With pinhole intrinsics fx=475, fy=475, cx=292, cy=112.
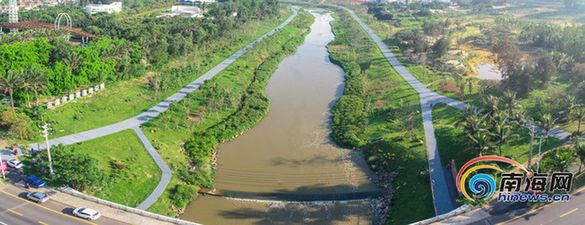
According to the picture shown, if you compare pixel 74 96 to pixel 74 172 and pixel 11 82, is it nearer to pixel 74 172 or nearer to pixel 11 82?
pixel 11 82

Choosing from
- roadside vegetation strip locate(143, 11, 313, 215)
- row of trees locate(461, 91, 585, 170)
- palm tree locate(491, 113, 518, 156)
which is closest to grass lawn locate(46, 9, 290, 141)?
roadside vegetation strip locate(143, 11, 313, 215)

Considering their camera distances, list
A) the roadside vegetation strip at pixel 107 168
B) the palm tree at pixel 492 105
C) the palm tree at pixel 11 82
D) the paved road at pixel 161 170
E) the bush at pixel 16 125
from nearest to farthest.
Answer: the roadside vegetation strip at pixel 107 168 < the paved road at pixel 161 170 < the bush at pixel 16 125 < the palm tree at pixel 492 105 < the palm tree at pixel 11 82

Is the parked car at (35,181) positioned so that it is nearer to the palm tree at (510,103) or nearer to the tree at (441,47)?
the palm tree at (510,103)

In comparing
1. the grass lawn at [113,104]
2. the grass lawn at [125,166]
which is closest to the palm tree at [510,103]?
the grass lawn at [125,166]

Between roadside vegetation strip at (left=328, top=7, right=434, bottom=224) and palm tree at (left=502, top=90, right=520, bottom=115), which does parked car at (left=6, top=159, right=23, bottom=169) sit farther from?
palm tree at (left=502, top=90, right=520, bottom=115)

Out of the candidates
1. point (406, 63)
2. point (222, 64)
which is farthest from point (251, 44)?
point (406, 63)

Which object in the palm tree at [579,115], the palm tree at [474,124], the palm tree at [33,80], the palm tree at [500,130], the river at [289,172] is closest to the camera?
the river at [289,172]
